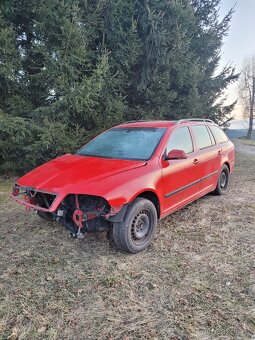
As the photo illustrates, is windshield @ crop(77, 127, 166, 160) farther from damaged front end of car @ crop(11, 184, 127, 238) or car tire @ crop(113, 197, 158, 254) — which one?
damaged front end of car @ crop(11, 184, 127, 238)

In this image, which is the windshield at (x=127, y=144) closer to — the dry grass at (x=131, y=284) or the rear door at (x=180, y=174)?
the rear door at (x=180, y=174)

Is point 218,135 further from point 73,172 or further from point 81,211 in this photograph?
point 81,211

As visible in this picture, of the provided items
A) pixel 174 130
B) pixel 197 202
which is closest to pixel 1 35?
pixel 174 130

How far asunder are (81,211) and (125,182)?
625mm

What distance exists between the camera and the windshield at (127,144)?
4.03 meters

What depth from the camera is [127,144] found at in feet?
14.1

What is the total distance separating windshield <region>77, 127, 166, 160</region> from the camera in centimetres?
403

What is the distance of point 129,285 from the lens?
293 centimetres

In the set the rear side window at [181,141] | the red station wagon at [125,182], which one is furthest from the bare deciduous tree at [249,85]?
the red station wagon at [125,182]

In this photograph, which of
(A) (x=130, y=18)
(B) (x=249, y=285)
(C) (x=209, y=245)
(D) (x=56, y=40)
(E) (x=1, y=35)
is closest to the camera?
(B) (x=249, y=285)

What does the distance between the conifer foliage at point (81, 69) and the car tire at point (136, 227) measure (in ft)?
13.8

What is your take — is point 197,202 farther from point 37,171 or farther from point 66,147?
point 66,147

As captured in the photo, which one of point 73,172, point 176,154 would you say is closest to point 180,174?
point 176,154

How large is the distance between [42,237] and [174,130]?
2592mm
